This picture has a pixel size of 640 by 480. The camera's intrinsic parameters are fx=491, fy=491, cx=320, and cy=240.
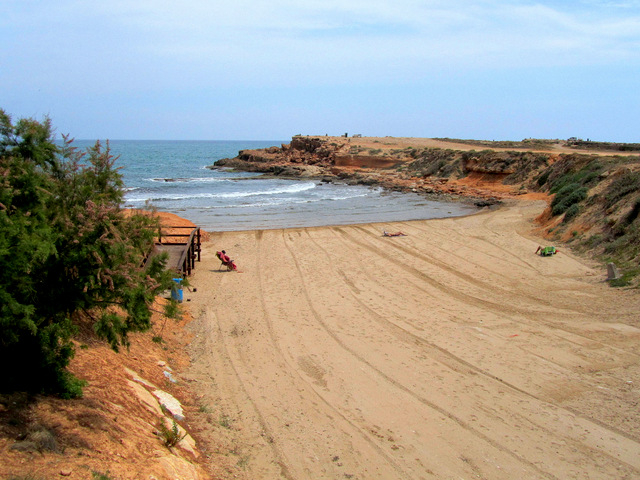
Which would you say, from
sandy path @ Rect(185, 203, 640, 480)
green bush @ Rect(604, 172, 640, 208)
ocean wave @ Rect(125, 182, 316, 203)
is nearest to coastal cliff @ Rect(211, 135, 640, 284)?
green bush @ Rect(604, 172, 640, 208)

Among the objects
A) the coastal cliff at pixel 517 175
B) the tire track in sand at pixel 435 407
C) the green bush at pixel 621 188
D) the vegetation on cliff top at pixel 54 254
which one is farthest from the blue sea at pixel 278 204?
the vegetation on cliff top at pixel 54 254

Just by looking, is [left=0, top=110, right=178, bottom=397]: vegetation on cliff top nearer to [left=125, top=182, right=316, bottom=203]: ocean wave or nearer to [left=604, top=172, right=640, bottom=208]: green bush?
[left=604, top=172, right=640, bottom=208]: green bush

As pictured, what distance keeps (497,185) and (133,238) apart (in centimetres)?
4794

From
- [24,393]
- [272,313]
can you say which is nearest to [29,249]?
[24,393]

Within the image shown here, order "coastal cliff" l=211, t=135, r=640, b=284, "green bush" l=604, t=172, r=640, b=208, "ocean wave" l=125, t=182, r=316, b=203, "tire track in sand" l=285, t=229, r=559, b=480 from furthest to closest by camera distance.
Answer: "ocean wave" l=125, t=182, r=316, b=203 < "green bush" l=604, t=172, r=640, b=208 < "coastal cliff" l=211, t=135, r=640, b=284 < "tire track in sand" l=285, t=229, r=559, b=480

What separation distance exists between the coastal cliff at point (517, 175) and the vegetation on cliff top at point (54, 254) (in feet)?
54.1

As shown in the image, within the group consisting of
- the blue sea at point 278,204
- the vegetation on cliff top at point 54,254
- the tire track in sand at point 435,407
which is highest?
the vegetation on cliff top at point 54,254

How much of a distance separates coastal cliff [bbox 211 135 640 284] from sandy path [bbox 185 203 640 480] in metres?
4.14

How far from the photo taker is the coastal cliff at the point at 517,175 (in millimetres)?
21203

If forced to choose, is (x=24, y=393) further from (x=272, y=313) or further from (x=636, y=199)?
(x=636, y=199)

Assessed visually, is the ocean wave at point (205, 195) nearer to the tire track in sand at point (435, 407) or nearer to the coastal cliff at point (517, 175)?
the coastal cliff at point (517, 175)

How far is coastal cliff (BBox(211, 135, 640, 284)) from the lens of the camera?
2120cm

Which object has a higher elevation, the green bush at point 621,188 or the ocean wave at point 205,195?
the green bush at point 621,188

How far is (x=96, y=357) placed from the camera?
8.14 meters
